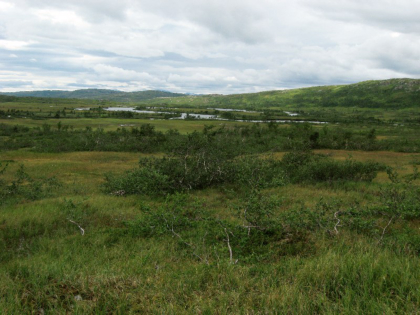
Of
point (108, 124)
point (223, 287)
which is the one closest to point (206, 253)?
point (223, 287)

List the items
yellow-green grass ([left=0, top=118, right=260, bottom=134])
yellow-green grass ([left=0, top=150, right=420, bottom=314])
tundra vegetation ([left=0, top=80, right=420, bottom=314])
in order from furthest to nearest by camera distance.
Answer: yellow-green grass ([left=0, top=118, right=260, bottom=134]) → tundra vegetation ([left=0, top=80, right=420, bottom=314]) → yellow-green grass ([left=0, top=150, right=420, bottom=314])

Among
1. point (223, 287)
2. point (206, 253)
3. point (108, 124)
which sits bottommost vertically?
point (206, 253)

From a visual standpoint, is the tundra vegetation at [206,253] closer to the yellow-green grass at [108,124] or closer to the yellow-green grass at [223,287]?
the yellow-green grass at [223,287]

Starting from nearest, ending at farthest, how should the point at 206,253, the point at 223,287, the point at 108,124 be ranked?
the point at 223,287 → the point at 206,253 → the point at 108,124

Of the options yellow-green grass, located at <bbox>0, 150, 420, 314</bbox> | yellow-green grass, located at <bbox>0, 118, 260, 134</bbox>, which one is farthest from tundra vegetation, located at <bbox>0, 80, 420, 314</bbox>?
yellow-green grass, located at <bbox>0, 118, 260, 134</bbox>

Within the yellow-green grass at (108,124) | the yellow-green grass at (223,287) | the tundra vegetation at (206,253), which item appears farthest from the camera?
the yellow-green grass at (108,124)

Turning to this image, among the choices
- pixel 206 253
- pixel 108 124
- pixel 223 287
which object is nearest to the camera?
pixel 223 287

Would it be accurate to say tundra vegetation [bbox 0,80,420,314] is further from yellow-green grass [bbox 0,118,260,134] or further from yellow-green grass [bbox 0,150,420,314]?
yellow-green grass [bbox 0,118,260,134]

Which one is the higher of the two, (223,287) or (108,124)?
(108,124)

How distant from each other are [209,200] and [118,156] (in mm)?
34856

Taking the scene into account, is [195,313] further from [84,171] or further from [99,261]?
[84,171]

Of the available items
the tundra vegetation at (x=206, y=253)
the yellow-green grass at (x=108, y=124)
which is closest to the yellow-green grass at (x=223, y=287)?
the tundra vegetation at (x=206, y=253)

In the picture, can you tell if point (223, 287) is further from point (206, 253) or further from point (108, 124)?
point (108, 124)

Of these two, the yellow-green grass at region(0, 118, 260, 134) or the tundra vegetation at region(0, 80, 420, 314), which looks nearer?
the tundra vegetation at region(0, 80, 420, 314)
